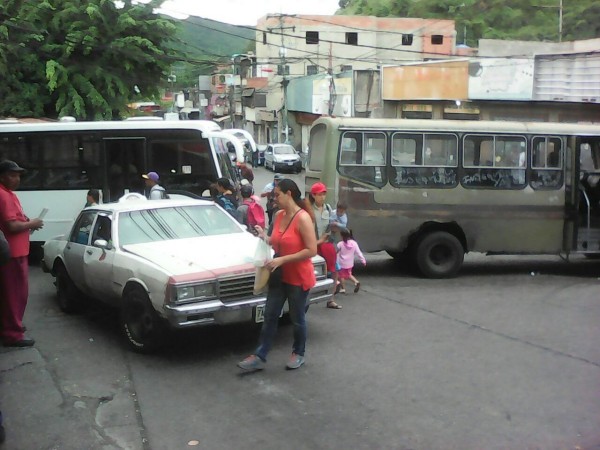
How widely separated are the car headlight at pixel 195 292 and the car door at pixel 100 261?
133 centimetres

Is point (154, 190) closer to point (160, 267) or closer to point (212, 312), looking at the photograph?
point (160, 267)

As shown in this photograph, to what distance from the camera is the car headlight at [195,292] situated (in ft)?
21.0

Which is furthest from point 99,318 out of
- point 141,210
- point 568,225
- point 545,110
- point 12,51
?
point 545,110

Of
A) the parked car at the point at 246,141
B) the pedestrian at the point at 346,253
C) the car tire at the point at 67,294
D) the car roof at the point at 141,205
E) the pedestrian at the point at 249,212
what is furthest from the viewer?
the parked car at the point at 246,141

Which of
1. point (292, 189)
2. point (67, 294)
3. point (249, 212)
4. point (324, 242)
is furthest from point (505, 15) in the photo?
point (292, 189)

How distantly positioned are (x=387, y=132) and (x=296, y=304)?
5.56 metres

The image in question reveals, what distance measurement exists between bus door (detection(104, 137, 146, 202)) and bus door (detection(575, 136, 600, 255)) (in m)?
7.87

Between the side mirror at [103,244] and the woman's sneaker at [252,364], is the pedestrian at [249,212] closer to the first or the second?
the side mirror at [103,244]

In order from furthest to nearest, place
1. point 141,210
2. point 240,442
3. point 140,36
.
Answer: point 140,36
point 141,210
point 240,442

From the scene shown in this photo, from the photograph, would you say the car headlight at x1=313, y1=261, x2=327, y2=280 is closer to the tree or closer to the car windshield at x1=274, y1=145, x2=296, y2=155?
the tree

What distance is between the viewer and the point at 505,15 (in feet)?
202

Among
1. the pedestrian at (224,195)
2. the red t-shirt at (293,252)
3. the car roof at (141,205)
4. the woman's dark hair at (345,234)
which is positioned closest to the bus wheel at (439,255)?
the woman's dark hair at (345,234)

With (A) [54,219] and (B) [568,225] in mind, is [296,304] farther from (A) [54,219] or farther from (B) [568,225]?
(A) [54,219]

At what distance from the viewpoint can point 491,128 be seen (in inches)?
432
